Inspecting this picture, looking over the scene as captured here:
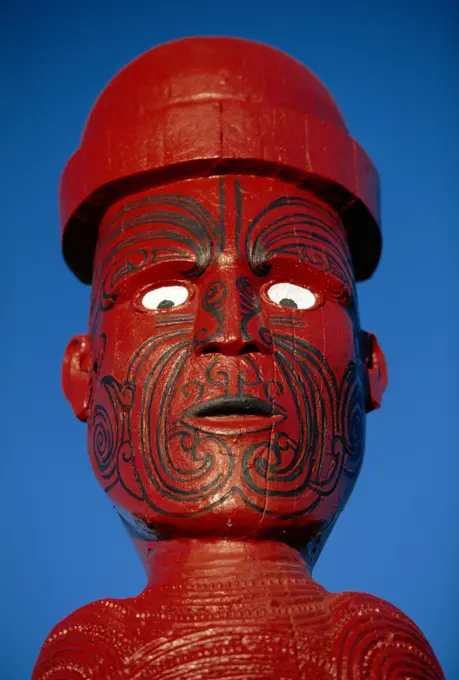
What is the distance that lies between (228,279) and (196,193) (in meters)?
0.59

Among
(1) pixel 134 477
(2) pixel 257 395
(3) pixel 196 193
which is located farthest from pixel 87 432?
(3) pixel 196 193

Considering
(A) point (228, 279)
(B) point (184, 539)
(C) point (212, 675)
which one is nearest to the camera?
(C) point (212, 675)

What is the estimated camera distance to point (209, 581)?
4.29 metres

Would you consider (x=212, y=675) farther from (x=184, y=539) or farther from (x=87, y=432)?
(x=87, y=432)

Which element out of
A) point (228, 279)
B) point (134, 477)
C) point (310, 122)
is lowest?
point (134, 477)

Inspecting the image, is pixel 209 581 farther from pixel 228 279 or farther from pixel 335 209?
pixel 335 209

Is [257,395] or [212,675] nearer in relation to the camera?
[212,675]

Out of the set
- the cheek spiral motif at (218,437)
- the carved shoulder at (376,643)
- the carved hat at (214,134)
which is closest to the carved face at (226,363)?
the cheek spiral motif at (218,437)

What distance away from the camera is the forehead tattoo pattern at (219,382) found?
14.7 ft

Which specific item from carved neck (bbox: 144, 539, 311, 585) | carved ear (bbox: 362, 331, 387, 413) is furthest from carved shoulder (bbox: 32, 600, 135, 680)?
carved ear (bbox: 362, 331, 387, 413)

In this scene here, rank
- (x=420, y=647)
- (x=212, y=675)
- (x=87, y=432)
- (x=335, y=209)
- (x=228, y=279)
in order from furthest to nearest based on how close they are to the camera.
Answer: (x=335, y=209) < (x=87, y=432) < (x=228, y=279) < (x=420, y=647) < (x=212, y=675)

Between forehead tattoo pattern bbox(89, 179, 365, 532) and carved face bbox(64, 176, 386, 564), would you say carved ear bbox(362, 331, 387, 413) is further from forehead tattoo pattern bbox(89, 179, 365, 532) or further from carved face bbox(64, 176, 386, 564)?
forehead tattoo pattern bbox(89, 179, 365, 532)

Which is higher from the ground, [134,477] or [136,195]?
[136,195]

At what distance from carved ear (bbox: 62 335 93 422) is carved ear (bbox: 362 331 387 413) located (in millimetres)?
1601
